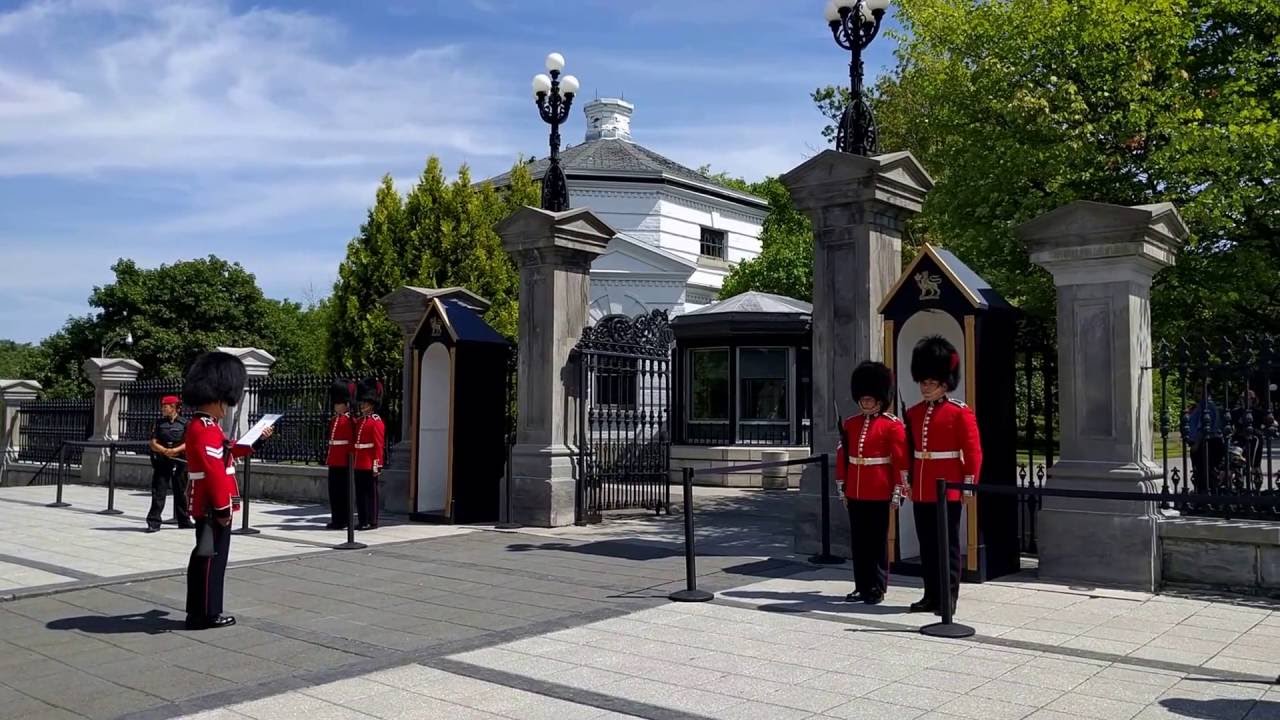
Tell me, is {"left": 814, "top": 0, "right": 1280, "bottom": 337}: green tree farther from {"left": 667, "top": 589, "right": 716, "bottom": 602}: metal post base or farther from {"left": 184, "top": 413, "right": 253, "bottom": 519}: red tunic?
{"left": 184, "top": 413, "right": 253, "bottom": 519}: red tunic

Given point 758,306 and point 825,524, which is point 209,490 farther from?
point 758,306

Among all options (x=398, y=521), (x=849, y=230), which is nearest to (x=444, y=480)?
(x=398, y=521)

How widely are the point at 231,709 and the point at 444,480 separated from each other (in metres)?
8.97

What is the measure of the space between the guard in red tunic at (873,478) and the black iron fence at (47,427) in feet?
61.5

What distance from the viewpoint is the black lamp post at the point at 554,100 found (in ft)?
46.4

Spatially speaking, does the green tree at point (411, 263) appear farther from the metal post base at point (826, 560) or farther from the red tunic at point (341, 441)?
the metal post base at point (826, 560)

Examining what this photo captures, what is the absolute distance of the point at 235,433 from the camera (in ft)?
55.2

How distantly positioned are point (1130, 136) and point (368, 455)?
12.0 meters

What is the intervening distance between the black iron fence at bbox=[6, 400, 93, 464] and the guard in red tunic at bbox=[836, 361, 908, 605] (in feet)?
61.5

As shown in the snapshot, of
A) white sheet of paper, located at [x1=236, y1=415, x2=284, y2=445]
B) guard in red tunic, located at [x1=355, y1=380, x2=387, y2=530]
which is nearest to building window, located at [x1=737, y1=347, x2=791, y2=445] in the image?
guard in red tunic, located at [x1=355, y1=380, x2=387, y2=530]

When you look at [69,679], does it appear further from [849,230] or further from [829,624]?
[849,230]

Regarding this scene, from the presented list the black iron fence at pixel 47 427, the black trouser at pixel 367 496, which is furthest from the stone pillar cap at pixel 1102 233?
the black iron fence at pixel 47 427

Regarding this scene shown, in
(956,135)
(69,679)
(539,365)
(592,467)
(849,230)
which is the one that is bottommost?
(69,679)

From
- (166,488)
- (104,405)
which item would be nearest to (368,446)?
(166,488)
